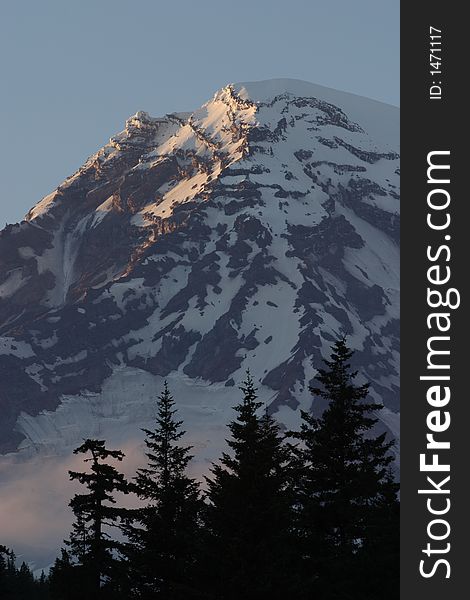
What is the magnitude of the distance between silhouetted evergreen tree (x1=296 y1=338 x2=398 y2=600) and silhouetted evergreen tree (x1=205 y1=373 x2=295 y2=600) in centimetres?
138

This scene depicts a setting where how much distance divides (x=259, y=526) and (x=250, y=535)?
415 millimetres

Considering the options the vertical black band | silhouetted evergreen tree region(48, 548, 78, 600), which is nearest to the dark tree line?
silhouetted evergreen tree region(48, 548, 78, 600)

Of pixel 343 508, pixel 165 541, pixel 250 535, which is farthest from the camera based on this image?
pixel 343 508

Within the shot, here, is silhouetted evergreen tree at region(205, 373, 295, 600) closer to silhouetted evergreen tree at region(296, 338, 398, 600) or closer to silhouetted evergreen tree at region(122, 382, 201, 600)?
silhouetted evergreen tree at region(296, 338, 398, 600)

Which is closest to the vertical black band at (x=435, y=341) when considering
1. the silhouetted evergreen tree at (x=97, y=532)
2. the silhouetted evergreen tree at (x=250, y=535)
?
the silhouetted evergreen tree at (x=250, y=535)

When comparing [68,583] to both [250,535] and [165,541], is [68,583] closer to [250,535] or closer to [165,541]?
[165,541]

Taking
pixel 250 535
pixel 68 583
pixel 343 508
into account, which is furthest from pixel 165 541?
pixel 250 535

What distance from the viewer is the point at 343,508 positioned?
62125 mm

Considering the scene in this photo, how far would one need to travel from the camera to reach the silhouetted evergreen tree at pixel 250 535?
169 ft

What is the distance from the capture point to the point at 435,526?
1540 inches

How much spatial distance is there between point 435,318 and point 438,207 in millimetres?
2942

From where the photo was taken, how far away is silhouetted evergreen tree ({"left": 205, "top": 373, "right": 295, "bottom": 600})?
51500mm

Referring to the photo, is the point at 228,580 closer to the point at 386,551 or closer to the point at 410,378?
the point at 386,551

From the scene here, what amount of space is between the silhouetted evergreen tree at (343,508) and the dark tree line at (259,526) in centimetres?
5
